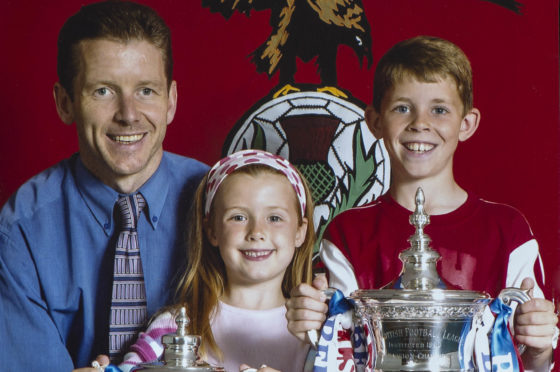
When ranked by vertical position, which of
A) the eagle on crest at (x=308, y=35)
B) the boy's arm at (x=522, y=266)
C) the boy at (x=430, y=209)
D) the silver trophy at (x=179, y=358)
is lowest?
the silver trophy at (x=179, y=358)

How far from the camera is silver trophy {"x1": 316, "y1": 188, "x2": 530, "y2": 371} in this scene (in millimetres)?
1024

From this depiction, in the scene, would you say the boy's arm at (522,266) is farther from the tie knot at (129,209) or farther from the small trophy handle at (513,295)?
the tie knot at (129,209)

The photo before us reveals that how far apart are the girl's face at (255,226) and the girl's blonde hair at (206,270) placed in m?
0.03

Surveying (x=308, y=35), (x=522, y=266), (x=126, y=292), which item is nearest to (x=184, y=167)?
(x=126, y=292)

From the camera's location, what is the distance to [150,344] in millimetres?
1380

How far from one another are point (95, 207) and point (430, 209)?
60cm

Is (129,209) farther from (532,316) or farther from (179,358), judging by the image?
(532,316)

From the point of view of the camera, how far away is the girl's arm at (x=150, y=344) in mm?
1350

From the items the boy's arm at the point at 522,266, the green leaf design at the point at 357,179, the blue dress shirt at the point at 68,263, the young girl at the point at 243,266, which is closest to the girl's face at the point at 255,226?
the young girl at the point at 243,266

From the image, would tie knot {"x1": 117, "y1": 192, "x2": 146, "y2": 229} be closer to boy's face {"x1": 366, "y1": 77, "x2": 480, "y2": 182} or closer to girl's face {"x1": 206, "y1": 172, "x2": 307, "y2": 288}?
girl's face {"x1": 206, "y1": 172, "x2": 307, "y2": 288}

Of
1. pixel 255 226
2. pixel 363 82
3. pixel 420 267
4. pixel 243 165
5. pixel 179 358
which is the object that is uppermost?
pixel 363 82

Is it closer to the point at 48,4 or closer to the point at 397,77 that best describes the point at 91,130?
the point at 48,4

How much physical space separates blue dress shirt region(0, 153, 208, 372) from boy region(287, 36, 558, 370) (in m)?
0.30

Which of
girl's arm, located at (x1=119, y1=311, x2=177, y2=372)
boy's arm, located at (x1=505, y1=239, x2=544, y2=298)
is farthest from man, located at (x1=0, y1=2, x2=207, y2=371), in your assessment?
boy's arm, located at (x1=505, y1=239, x2=544, y2=298)
